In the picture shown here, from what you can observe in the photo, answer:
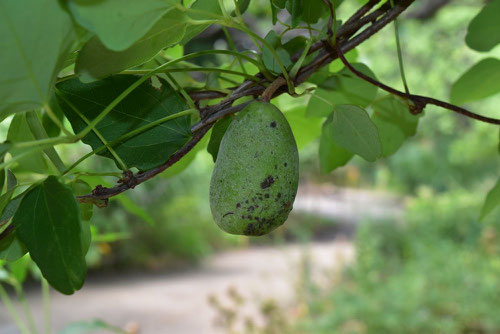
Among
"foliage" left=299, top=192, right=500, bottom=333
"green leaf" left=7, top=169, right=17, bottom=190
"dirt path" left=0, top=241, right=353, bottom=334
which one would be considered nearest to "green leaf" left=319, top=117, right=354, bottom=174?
"green leaf" left=7, top=169, right=17, bottom=190

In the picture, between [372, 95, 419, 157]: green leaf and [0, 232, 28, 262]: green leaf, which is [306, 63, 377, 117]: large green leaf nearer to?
[372, 95, 419, 157]: green leaf

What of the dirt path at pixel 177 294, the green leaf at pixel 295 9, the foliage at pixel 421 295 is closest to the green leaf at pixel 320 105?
the green leaf at pixel 295 9

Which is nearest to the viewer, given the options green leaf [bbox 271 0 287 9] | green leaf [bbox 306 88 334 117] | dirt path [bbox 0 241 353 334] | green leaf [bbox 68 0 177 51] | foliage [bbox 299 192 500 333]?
green leaf [bbox 68 0 177 51]

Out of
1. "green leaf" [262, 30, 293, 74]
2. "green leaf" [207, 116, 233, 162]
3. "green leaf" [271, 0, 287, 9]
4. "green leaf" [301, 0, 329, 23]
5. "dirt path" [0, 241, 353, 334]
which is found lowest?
"dirt path" [0, 241, 353, 334]

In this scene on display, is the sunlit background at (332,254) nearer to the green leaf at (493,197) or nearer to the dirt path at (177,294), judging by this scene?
the dirt path at (177,294)

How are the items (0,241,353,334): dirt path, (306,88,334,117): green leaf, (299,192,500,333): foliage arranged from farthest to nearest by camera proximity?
(0,241,353,334): dirt path < (299,192,500,333): foliage < (306,88,334,117): green leaf

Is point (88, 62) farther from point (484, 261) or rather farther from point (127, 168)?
point (484, 261)
